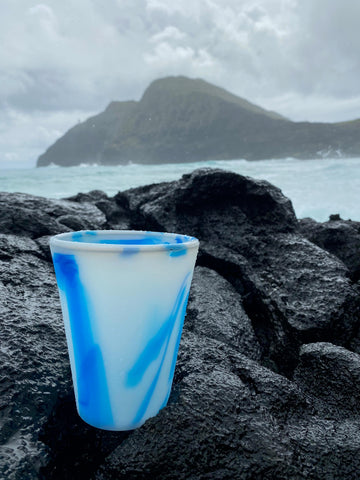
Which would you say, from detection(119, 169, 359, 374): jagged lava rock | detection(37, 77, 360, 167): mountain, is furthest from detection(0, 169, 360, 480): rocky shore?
detection(37, 77, 360, 167): mountain

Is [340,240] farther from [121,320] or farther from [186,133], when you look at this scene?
[186,133]

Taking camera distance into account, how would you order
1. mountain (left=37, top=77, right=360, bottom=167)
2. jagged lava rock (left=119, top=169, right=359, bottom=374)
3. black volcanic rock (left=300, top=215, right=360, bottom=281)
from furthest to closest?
mountain (left=37, top=77, right=360, bottom=167)
black volcanic rock (left=300, top=215, right=360, bottom=281)
jagged lava rock (left=119, top=169, right=359, bottom=374)

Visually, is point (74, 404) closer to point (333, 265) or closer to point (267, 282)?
point (267, 282)

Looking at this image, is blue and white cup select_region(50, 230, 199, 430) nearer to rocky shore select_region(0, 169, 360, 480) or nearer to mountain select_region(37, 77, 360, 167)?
rocky shore select_region(0, 169, 360, 480)

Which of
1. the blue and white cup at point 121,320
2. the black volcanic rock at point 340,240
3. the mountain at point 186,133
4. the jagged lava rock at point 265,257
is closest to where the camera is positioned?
the blue and white cup at point 121,320

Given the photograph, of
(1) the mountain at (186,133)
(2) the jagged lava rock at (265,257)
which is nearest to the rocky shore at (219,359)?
(2) the jagged lava rock at (265,257)

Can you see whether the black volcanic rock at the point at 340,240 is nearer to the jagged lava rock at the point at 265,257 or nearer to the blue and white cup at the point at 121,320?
the jagged lava rock at the point at 265,257

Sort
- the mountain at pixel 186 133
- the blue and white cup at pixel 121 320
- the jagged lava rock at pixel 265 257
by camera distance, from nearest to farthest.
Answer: the blue and white cup at pixel 121 320 → the jagged lava rock at pixel 265 257 → the mountain at pixel 186 133

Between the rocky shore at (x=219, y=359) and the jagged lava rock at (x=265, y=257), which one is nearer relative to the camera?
the rocky shore at (x=219, y=359)
